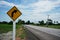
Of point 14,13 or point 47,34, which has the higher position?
point 14,13

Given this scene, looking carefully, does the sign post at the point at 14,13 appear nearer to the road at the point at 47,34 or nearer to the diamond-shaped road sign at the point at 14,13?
the diamond-shaped road sign at the point at 14,13

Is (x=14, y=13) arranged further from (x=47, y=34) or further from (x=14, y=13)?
(x=47, y=34)

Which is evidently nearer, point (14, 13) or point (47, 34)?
point (14, 13)

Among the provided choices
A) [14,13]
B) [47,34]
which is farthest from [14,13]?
[47,34]

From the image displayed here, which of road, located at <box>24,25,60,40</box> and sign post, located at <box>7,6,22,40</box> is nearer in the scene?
sign post, located at <box>7,6,22,40</box>

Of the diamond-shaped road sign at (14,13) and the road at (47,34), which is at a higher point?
the diamond-shaped road sign at (14,13)

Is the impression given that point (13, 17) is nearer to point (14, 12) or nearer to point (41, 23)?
point (14, 12)

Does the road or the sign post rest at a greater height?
the sign post

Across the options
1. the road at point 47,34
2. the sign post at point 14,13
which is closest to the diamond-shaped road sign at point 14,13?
the sign post at point 14,13

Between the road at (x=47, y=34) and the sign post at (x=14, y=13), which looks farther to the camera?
the road at (x=47, y=34)

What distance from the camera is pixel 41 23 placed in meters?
162

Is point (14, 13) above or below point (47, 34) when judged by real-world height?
above

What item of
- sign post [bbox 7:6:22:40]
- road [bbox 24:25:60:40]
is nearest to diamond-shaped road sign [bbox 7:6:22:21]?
sign post [bbox 7:6:22:40]

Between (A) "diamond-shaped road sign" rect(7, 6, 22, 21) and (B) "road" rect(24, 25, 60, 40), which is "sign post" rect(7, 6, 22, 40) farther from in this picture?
(B) "road" rect(24, 25, 60, 40)
